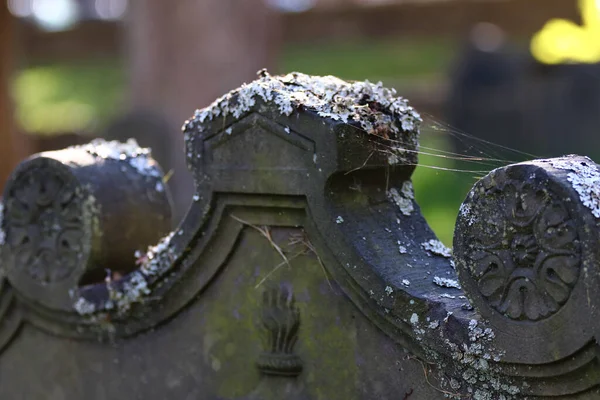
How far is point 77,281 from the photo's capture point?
320 cm

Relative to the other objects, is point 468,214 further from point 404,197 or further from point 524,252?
point 404,197

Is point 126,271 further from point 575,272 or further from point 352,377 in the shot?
point 575,272

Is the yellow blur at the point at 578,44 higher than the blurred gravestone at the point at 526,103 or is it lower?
higher

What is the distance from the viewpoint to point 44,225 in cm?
326

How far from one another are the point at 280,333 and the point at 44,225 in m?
0.99

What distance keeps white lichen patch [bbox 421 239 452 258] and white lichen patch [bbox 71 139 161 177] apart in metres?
1.07

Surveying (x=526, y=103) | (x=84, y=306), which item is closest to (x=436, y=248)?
(x=84, y=306)

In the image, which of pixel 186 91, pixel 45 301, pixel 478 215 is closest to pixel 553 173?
pixel 478 215

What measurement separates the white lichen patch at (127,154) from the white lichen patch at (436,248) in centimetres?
107

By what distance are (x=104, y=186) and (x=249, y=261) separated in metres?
0.64

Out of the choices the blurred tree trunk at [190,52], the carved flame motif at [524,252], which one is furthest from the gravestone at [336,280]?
the blurred tree trunk at [190,52]

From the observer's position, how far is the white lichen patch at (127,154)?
11.0ft

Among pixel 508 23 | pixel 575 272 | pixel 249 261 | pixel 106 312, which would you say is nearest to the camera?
pixel 575 272

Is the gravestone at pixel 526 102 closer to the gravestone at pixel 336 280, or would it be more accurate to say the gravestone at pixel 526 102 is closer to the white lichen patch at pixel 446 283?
the gravestone at pixel 336 280
